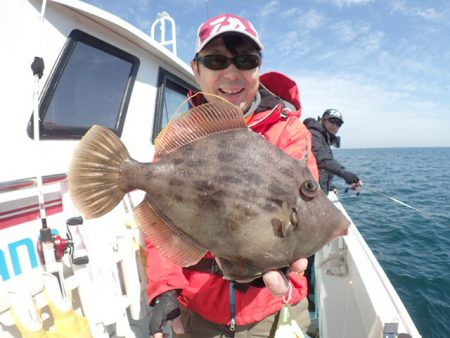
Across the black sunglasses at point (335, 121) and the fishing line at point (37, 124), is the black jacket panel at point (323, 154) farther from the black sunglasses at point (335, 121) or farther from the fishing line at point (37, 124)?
the fishing line at point (37, 124)

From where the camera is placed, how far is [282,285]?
1399 mm

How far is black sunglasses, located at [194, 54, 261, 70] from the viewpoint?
1857 mm

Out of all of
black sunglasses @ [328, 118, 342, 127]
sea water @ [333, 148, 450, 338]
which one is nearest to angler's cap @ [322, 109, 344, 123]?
black sunglasses @ [328, 118, 342, 127]

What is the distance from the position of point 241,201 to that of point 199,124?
42 centimetres

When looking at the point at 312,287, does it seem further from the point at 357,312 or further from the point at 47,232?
the point at 47,232

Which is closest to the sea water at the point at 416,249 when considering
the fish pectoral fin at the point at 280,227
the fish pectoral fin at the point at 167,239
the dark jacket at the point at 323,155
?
the dark jacket at the point at 323,155

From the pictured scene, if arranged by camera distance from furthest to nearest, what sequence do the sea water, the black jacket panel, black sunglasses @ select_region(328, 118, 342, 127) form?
black sunglasses @ select_region(328, 118, 342, 127) < the sea water < the black jacket panel

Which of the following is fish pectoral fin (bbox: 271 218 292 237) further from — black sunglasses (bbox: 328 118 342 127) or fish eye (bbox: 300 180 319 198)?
black sunglasses (bbox: 328 118 342 127)

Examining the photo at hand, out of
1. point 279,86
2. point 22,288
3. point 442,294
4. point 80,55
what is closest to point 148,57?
point 80,55

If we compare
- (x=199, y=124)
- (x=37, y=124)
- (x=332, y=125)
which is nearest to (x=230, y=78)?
(x=199, y=124)

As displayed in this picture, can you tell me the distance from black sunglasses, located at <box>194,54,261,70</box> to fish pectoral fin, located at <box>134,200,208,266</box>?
3.13 ft

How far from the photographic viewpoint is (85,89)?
124 inches

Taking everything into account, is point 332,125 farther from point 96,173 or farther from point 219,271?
point 96,173

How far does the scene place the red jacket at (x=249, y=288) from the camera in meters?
1.94
